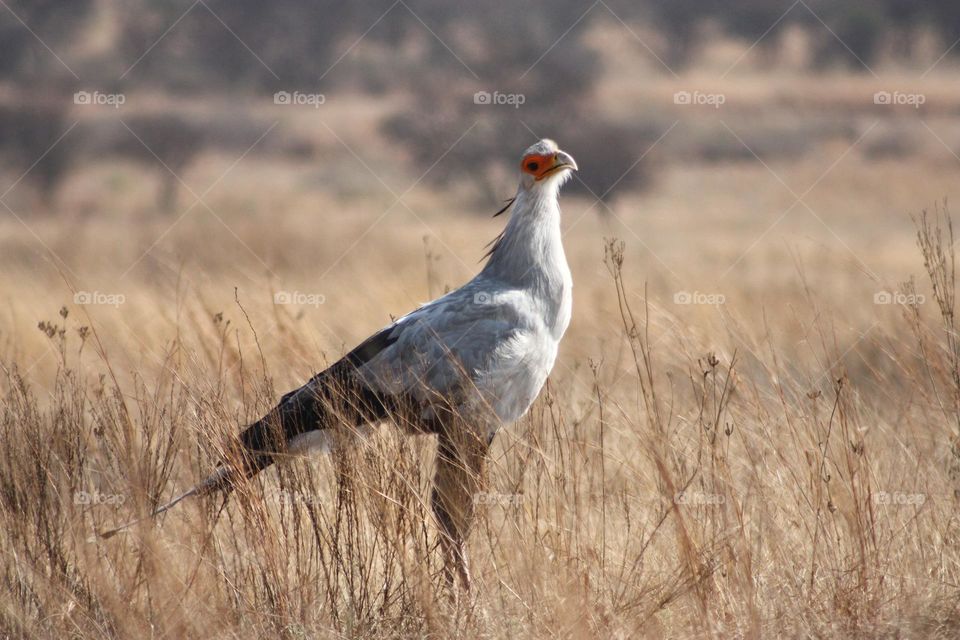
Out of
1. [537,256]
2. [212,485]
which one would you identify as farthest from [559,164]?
[212,485]

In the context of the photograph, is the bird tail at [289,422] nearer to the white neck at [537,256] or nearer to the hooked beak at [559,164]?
the white neck at [537,256]

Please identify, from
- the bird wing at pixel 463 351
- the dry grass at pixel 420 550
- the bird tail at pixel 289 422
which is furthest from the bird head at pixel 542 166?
the bird tail at pixel 289 422

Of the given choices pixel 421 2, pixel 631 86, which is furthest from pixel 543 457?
pixel 421 2

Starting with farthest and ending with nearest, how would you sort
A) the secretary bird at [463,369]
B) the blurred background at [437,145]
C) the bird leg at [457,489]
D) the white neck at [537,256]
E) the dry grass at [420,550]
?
the blurred background at [437,145], the white neck at [537,256], the secretary bird at [463,369], the bird leg at [457,489], the dry grass at [420,550]

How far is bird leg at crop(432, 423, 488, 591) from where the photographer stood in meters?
4.20

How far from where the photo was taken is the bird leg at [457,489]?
4195 millimetres

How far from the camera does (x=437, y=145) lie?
28703 millimetres

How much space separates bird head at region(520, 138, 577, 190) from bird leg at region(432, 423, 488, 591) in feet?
3.80

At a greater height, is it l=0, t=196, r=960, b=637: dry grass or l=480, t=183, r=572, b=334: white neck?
l=480, t=183, r=572, b=334: white neck

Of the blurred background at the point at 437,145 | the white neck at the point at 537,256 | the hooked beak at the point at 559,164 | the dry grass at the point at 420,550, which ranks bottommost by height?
the dry grass at the point at 420,550

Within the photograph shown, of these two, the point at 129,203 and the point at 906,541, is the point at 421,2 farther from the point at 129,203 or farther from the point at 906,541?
the point at 906,541

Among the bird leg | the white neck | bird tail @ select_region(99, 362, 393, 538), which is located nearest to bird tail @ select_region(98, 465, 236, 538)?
bird tail @ select_region(99, 362, 393, 538)

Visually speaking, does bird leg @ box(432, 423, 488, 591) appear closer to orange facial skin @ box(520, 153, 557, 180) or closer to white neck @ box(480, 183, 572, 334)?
white neck @ box(480, 183, 572, 334)

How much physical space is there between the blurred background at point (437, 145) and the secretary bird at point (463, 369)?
521 centimetres
